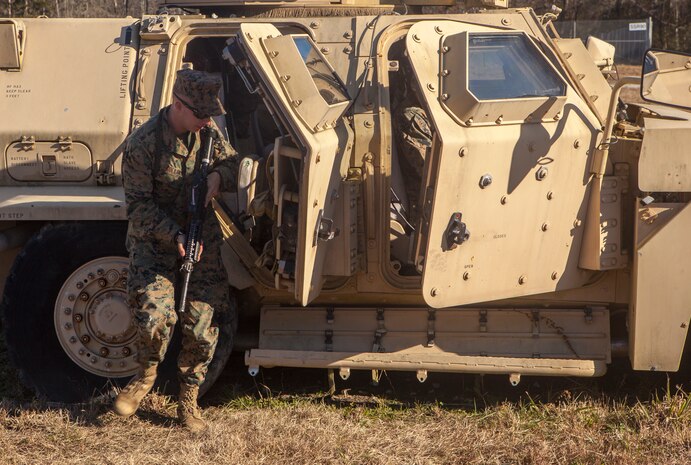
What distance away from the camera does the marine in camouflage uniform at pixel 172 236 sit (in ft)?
17.5

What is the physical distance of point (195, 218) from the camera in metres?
5.36

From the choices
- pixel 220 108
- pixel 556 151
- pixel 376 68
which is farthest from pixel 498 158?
pixel 220 108

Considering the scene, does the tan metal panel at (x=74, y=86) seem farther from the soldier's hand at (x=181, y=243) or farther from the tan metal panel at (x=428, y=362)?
the tan metal panel at (x=428, y=362)

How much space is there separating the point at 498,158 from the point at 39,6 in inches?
779

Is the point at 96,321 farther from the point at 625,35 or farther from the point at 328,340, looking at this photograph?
the point at 625,35

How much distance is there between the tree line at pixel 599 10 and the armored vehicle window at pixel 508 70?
61.7 ft

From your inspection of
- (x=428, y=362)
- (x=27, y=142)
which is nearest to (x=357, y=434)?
(x=428, y=362)

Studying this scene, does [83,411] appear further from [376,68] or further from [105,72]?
[376,68]

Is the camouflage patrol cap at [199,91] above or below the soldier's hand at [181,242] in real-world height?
above

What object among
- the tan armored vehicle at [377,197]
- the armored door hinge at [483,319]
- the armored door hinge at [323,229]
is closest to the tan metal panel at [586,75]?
the tan armored vehicle at [377,197]

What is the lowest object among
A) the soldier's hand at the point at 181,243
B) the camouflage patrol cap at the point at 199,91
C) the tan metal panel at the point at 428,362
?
the tan metal panel at the point at 428,362

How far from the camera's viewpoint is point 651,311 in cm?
548

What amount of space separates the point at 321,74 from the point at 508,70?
951 millimetres

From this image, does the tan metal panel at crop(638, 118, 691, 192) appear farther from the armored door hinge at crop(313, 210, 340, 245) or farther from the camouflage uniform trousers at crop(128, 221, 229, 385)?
the camouflage uniform trousers at crop(128, 221, 229, 385)
